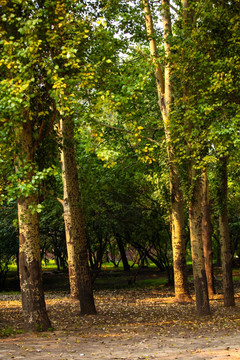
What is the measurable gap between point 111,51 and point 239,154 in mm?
5251

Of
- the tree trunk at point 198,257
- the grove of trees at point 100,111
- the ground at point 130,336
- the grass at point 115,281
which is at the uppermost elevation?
the grove of trees at point 100,111

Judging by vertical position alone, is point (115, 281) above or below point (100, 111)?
below

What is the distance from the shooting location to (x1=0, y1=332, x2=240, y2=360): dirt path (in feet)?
31.2

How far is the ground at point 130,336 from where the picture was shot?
9.79 metres

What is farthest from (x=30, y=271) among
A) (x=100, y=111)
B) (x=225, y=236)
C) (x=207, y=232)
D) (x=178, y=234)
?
(x=207, y=232)

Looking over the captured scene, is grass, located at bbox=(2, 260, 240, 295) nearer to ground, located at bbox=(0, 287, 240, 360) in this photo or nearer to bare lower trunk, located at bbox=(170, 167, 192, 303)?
bare lower trunk, located at bbox=(170, 167, 192, 303)

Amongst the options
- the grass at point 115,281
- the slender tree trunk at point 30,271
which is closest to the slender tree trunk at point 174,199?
the slender tree trunk at point 30,271

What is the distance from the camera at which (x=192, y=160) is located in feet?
53.1

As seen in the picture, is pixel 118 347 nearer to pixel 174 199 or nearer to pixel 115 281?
pixel 174 199

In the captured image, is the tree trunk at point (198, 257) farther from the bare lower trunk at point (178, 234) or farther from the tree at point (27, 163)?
the tree at point (27, 163)

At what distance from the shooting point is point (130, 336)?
40.7 ft

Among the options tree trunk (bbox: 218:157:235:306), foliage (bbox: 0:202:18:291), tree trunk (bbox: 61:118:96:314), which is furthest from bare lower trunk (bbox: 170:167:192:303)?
foliage (bbox: 0:202:18:291)

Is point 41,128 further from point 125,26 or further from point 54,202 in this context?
point 54,202

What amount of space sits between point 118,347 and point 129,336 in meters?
1.65
